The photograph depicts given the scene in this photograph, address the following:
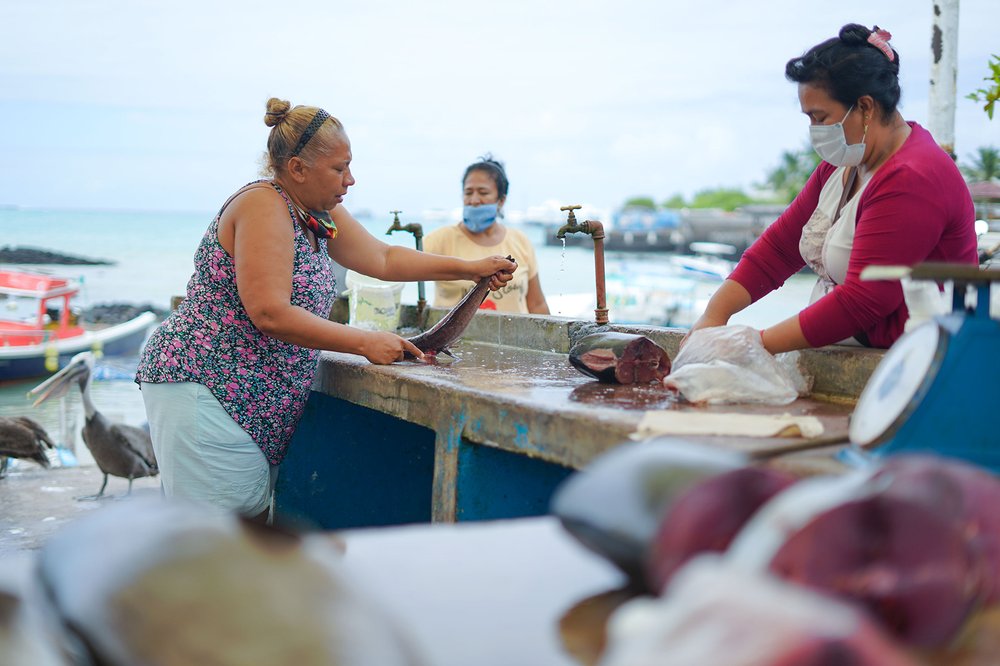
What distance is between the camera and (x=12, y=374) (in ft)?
57.8

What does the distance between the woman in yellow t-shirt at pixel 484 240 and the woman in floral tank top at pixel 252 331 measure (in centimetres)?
236

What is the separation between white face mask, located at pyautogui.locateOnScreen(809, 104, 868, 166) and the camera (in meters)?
3.17

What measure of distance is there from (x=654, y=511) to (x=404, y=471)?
345cm

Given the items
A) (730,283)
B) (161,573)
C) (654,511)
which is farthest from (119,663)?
(730,283)

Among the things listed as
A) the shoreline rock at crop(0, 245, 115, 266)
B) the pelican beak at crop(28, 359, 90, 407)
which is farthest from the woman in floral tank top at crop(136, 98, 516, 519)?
the shoreline rock at crop(0, 245, 115, 266)

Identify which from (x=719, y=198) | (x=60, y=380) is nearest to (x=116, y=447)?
(x=60, y=380)

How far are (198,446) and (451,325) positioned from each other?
4.19ft

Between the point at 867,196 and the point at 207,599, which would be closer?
the point at 207,599

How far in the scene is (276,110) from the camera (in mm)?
3631

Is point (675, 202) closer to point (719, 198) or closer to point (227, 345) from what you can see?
point (719, 198)

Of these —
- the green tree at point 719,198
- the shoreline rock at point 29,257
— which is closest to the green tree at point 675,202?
the green tree at point 719,198

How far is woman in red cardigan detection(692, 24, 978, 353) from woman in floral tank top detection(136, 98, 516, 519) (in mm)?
1702

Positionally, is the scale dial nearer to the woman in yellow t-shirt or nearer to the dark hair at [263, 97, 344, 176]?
the dark hair at [263, 97, 344, 176]

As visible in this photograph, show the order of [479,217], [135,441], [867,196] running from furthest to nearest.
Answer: [135,441] → [479,217] → [867,196]
